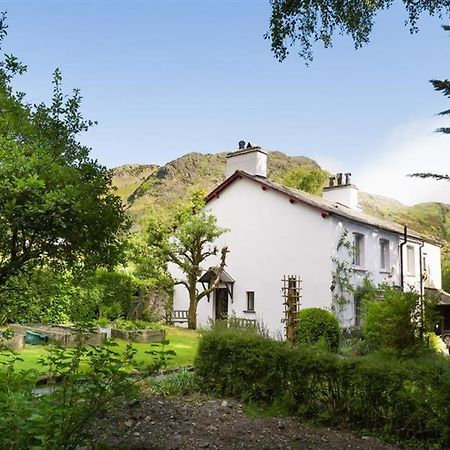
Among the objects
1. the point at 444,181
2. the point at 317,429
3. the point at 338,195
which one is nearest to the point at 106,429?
the point at 317,429

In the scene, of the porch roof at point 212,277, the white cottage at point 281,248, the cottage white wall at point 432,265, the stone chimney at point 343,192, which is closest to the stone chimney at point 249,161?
the white cottage at point 281,248

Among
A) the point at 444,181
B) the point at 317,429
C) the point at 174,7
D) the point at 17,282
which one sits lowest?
the point at 317,429

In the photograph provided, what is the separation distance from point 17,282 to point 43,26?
15.2 feet

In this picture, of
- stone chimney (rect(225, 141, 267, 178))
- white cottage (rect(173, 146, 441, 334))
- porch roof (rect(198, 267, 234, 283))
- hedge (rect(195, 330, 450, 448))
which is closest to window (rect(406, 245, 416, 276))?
white cottage (rect(173, 146, 441, 334))

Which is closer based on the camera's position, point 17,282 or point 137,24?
point 17,282

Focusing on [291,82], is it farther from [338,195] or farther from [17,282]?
[338,195]

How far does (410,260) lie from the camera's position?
28.9 meters

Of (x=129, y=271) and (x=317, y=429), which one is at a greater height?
(x=129, y=271)

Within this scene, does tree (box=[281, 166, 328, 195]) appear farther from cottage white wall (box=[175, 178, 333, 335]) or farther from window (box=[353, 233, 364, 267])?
window (box=[353, 233, 364, 267])

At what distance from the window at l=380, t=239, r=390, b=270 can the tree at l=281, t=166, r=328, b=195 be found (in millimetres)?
17570

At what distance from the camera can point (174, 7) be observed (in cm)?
847

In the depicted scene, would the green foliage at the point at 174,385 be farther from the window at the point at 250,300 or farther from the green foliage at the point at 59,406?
the window at the point at 250,300

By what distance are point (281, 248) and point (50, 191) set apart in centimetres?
1982

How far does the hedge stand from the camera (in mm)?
6699
